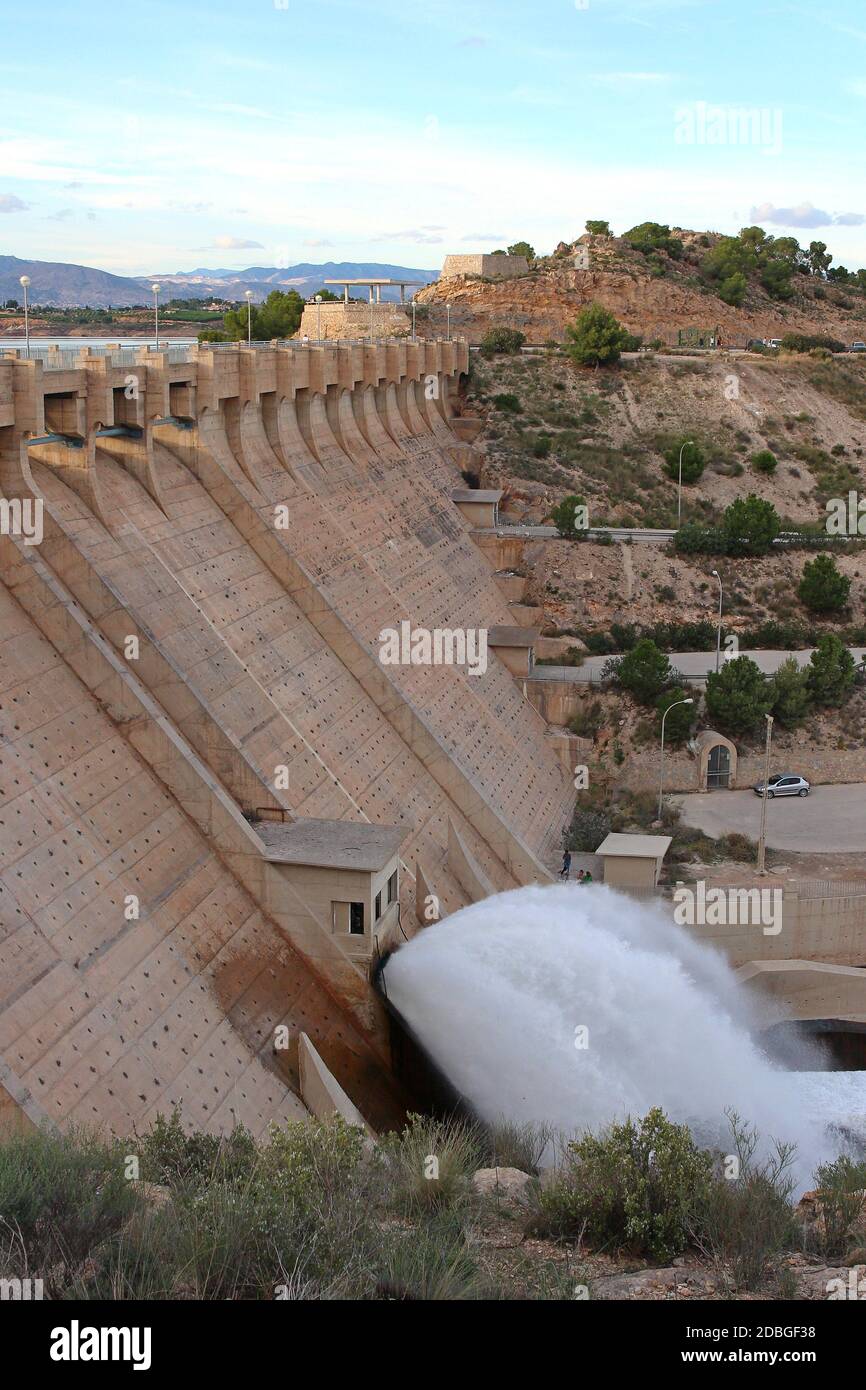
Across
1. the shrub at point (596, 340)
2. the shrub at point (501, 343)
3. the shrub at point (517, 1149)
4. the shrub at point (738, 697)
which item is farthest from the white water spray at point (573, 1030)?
the shrub at point (596, 340)

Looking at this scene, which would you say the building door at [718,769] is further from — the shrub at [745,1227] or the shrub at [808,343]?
the shrub at [808,343]

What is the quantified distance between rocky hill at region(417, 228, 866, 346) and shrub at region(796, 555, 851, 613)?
2377 cm

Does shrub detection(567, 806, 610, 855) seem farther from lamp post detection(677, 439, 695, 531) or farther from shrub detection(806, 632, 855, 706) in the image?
lamp post detection(677, 439, 695, 531)

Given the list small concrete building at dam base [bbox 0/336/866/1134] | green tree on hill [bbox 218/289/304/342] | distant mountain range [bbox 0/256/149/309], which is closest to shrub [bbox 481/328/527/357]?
Result: green tree on hill [bbox 218/289/304/342]

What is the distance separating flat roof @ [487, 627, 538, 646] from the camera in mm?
33906

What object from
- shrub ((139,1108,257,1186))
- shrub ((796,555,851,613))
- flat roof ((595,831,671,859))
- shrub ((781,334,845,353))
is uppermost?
shrub ((781,334,845,353))

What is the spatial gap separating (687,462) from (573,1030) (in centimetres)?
3303

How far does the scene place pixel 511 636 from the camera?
3412cm

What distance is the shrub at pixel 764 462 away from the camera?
4869 cm

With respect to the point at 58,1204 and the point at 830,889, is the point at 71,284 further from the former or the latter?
the point at 58,1204

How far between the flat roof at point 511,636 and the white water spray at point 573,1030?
1393cm

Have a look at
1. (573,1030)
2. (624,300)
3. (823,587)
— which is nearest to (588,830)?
(573,1030)
